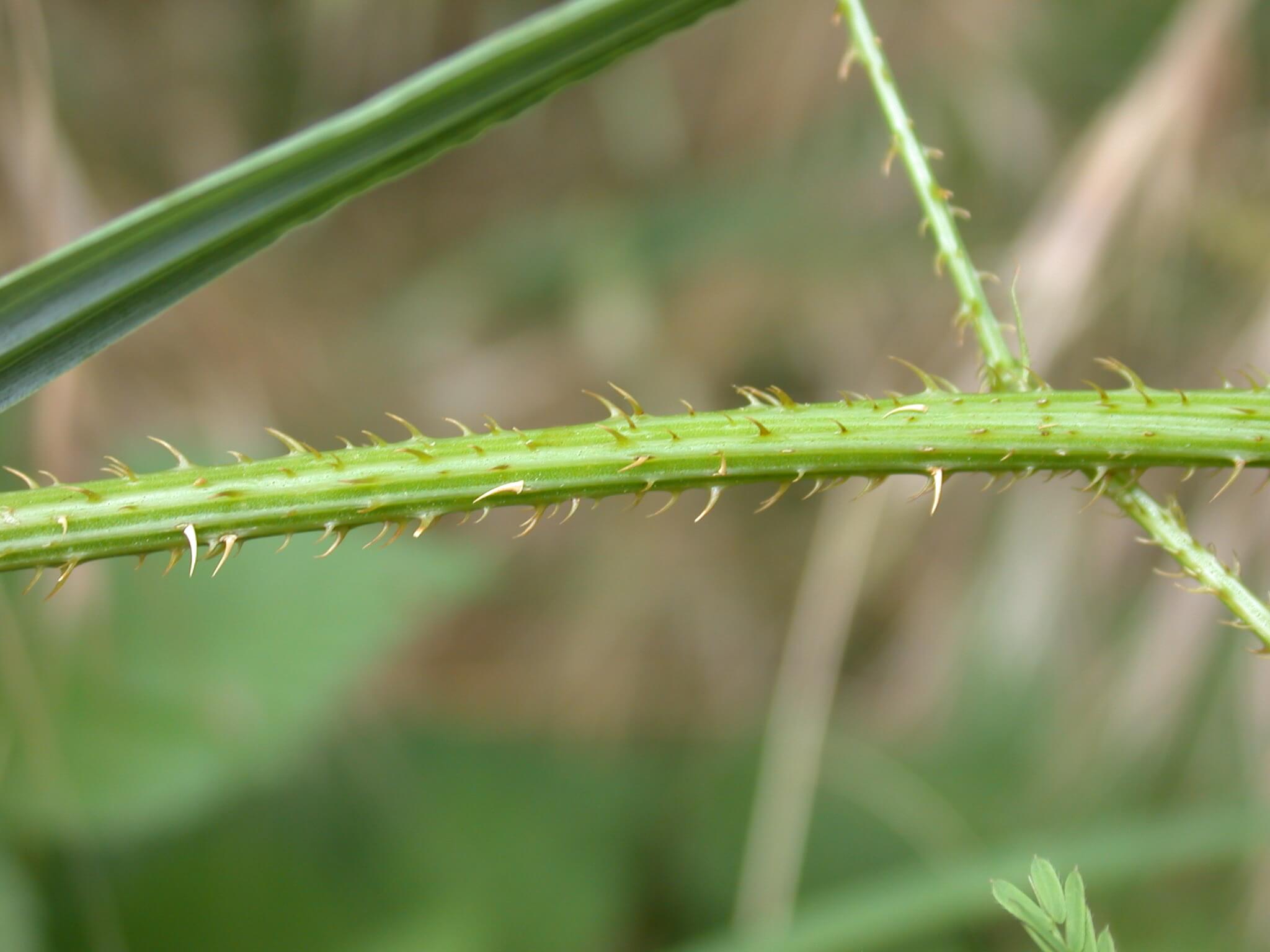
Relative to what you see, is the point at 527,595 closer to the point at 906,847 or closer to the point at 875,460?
the point at 906,847

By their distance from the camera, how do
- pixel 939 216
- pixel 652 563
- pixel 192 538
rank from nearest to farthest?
1. pixel 192 538
2. pixel 939 216
3. pixel 652 563

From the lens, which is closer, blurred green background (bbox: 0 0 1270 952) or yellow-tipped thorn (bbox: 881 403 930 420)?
yellow-tipped thorn (bbox: 881 403 930 420)

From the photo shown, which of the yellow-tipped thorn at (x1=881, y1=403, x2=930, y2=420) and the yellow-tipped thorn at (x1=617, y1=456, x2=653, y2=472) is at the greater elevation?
the yellow-tipped thorn at (x1=881, y1=403, x2=930, y2=420)

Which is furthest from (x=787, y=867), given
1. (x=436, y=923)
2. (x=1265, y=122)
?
(x=1265, y=122)

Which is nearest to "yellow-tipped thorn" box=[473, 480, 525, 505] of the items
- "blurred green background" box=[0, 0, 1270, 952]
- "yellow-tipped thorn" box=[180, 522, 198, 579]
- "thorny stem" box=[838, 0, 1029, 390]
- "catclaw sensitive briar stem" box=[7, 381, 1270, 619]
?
"catclaw sensitive briar stem" box=[7, 381, 1270, 619]

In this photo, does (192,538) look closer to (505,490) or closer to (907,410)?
(505,490)

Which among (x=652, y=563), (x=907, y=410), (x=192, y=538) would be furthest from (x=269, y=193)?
(x=652, y=563)

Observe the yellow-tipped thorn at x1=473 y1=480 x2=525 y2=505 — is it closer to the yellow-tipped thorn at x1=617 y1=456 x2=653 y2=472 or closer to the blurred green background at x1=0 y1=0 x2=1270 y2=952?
the yellow-tipped thorn at x1=617 y1=456 x2=653 y2=472
